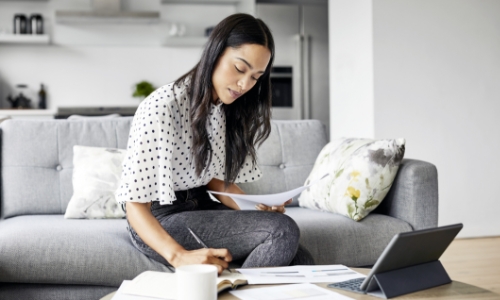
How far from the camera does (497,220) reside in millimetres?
4332

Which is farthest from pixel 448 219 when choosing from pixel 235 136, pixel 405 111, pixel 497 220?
pixel 235 136

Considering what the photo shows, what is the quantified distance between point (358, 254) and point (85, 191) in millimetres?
1122

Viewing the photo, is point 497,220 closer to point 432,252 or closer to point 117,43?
point 432,252

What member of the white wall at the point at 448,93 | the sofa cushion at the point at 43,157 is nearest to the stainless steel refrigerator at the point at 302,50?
the white wall at the point at 448,93

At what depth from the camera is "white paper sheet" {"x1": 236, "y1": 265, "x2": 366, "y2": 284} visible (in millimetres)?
1256

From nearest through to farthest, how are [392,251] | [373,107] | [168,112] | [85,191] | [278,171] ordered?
[392,251] < [168,112] < [85,191] < [278,171] < [373,107]

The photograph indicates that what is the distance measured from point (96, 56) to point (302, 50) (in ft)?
7.20

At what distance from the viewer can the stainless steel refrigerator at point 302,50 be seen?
239 inches

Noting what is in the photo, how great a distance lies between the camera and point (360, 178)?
2.33 metres

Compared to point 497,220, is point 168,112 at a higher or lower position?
higher

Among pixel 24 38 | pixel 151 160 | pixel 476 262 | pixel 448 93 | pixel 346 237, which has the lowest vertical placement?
pixel 476 262

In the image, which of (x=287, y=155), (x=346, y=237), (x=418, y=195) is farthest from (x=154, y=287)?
(x=287, y=155)

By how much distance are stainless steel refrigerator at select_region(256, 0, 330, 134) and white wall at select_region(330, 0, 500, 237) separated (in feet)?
5.64

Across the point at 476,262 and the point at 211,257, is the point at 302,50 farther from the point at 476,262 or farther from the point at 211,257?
the point at 211,257
